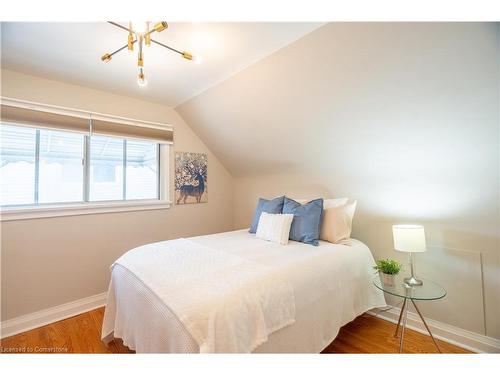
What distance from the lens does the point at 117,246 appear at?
8.45ft

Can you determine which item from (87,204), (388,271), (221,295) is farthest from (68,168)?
(388,271)

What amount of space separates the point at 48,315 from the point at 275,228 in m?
2.30

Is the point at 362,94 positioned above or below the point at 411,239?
above

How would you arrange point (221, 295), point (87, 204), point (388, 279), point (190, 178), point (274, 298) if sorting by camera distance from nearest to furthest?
point (221, 295), point (274, 298), point (388, 279), point (87, 204), point (190, 178)

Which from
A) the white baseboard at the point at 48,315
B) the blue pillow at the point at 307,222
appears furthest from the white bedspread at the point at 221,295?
the white baseboard at the point at 48,315

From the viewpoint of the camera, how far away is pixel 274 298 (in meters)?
1.27

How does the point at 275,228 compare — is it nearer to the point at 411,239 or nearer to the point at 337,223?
the point at 337,223

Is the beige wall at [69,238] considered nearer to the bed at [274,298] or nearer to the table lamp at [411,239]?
the bed at [274,298]

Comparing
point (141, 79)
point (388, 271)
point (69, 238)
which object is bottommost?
point (388, 271)

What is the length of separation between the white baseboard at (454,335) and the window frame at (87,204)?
280 cm
